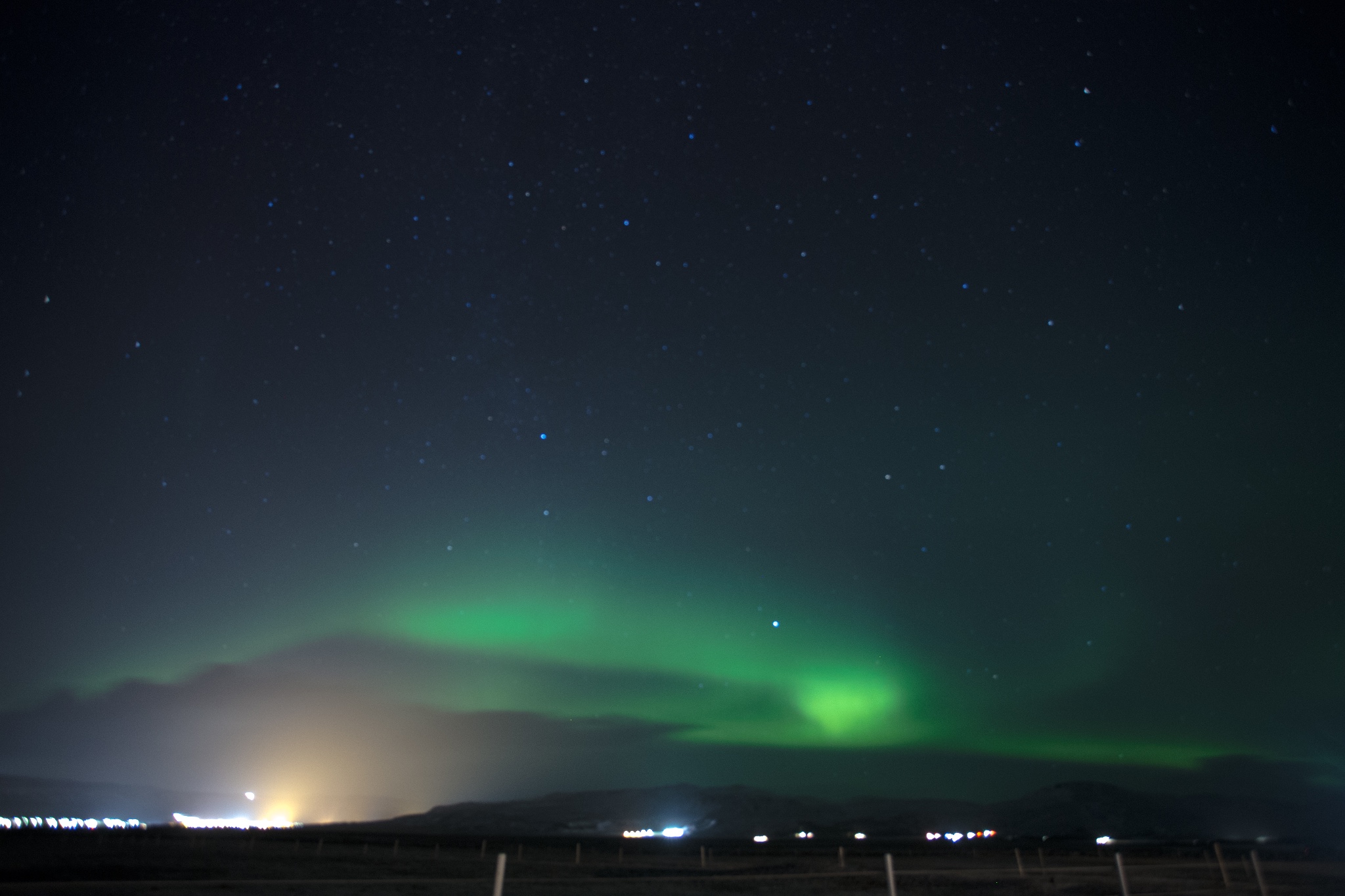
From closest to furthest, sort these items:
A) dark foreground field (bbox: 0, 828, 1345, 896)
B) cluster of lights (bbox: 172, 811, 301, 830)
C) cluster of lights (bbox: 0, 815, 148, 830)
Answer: dark foreground field (bbox: 0, 828, 1345, 896), cluster of lights (bbox: 0, 815, 148, 830), cluster of lights (bbox: 172, 811, 301, 830)

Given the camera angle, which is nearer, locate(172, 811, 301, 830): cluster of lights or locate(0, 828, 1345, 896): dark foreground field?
locate(0, 828, 1345, 896): dark foreground field

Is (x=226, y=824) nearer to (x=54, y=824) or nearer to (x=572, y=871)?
(x=54, y=824)

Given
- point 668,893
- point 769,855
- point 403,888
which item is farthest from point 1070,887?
point 769,855

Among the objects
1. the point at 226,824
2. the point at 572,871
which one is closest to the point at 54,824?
the point at 226,824

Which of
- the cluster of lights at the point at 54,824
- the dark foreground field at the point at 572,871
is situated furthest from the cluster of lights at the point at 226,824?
the dark foreground field at the point at 572,871

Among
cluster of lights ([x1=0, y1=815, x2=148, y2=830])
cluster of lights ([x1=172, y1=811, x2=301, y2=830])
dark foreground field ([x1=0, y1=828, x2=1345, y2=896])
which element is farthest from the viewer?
cluster of lights ([x1=172, y1=811, x2=301, y2=830])

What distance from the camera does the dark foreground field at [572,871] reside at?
71.8ft

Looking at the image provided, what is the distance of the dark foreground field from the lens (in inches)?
861

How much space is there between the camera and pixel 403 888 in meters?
27.6

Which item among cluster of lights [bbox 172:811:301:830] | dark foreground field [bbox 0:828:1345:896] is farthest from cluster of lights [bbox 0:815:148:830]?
dark foreground field [bbox 0:828:1345:896]

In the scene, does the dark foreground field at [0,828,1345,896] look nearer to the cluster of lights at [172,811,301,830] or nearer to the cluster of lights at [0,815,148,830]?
the cluster of lights at [0,815,148,830]

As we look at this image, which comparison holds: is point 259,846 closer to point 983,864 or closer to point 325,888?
point 325,888

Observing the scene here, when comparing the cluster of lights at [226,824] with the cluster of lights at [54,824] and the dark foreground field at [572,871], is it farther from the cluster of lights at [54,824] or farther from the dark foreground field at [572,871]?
the dark foreground field at [572,871]

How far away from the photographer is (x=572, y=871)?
124 ft
